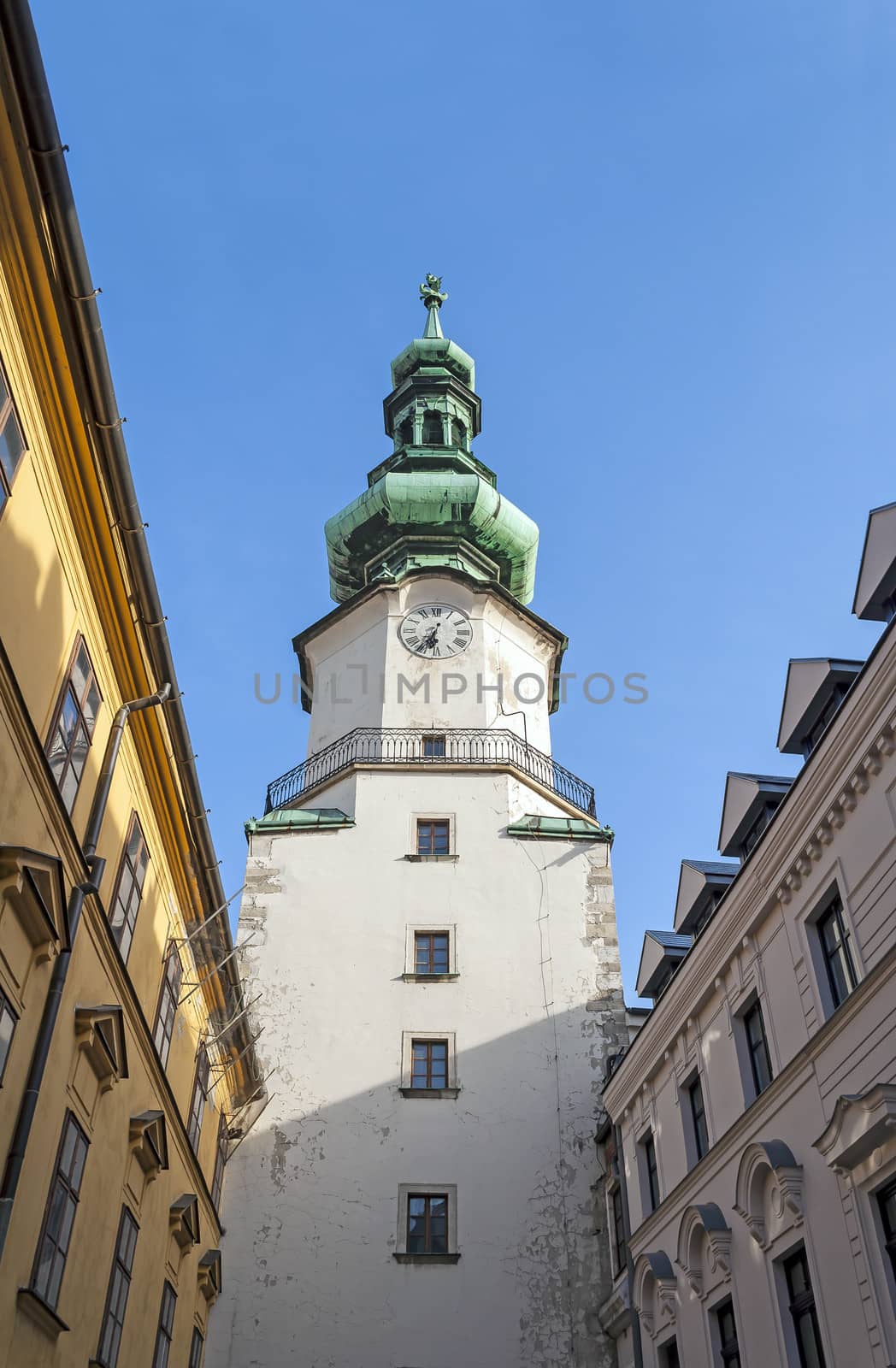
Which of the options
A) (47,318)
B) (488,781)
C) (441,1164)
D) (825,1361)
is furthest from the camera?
(488,781)

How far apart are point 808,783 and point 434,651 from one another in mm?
17430

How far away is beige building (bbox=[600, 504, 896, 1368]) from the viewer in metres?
10.8

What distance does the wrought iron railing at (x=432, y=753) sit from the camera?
27.3 meters

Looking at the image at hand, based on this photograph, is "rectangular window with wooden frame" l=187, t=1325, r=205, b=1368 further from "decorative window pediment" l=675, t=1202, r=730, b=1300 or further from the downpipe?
the downpipe

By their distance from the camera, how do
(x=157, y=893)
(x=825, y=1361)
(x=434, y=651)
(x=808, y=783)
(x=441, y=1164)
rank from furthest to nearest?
1. (x=434, y=651)
2. (x=441, y=1164)
3. (x=157, y=893)
4. (x=808, y=783)
5. (x=825, y=1361)

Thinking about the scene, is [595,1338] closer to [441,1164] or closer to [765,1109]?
[441,1164]

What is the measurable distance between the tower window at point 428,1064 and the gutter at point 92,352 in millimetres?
8282

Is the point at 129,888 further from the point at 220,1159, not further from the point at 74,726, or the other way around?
the point at 220,1159

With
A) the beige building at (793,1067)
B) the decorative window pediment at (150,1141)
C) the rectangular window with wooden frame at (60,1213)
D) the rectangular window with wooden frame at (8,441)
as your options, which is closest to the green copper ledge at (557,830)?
the beige building at (793,1067)

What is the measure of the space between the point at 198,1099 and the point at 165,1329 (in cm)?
305

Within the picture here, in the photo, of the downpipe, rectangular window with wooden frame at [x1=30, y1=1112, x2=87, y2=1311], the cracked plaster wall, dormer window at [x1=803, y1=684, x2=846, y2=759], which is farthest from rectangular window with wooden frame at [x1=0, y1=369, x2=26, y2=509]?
the cracked plaster wall

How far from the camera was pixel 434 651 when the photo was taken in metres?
29.4

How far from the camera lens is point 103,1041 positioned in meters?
11.6

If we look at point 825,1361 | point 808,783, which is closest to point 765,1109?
point 825,1361
